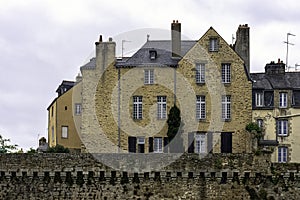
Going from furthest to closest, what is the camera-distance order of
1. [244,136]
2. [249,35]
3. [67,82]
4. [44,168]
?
[67,82] < [249,35] < [244,136] < [44,168]

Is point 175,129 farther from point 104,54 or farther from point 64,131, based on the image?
point 64,131

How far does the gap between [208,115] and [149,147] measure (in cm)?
380

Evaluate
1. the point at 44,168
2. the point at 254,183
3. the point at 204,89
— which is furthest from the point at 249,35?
the point at 44,168

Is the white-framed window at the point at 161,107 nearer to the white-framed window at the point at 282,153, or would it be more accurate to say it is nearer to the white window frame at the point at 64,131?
the white-framed window at the point at 282,153

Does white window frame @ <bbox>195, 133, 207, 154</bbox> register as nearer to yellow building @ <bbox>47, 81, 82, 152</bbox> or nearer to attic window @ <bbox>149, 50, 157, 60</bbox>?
attic window @ <bbox>149, 50, 157, 60</bbox>

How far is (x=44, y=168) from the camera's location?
39594 millimetres

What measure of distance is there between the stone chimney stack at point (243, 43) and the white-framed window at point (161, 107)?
19.3 feet

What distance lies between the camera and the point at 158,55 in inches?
2019

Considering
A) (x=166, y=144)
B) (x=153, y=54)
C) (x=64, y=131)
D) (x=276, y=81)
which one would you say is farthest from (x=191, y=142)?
(x=64, y=131)

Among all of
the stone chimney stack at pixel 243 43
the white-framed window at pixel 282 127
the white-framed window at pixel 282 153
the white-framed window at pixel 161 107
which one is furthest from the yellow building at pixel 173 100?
the white-framed window at pixel 282 127

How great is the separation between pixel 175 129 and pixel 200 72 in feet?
11.9

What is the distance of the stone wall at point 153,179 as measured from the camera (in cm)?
3950

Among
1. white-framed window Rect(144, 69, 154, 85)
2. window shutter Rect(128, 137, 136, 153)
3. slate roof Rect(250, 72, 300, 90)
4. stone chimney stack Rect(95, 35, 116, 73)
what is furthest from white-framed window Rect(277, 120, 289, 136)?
stone chimney stack Rect(95, 35, 116, 73)

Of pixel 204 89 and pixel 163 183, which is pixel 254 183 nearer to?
pixel 163 183
